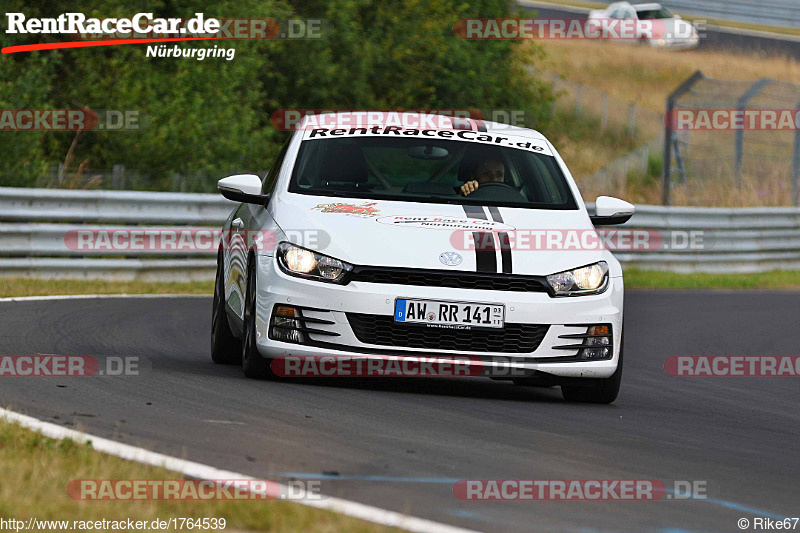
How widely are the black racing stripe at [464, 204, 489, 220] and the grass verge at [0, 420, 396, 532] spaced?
3.45 metres

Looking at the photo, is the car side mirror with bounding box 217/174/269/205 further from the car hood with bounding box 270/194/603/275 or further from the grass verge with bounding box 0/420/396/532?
the grass verge with bounding box 0/420/396/532

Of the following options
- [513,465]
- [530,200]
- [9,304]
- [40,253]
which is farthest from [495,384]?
[40,253]

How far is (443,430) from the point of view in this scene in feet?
21.4

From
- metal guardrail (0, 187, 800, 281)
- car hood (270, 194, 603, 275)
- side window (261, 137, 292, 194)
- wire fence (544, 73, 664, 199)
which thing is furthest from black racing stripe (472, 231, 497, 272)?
wire fence (544, 73, 664, 199)

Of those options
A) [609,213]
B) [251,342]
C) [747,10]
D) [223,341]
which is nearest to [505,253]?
[609,213]

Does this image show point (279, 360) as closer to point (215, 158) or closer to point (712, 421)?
point (712, 421)

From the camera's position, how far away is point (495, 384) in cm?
910

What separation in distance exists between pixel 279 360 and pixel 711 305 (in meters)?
10.0

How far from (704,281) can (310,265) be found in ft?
45.7

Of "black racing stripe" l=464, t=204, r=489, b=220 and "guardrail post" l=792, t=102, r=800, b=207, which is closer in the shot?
"black racing stripe" l=464, t=204, r=489, b=220

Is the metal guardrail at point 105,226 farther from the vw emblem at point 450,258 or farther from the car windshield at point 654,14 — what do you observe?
the car windshield at point 654,14

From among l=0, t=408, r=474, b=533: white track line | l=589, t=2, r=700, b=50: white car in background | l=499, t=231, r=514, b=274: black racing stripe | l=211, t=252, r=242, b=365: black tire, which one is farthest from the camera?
l=589, t=2, r=700, b=50: white car in background

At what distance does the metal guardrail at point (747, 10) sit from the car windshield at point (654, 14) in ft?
3.89

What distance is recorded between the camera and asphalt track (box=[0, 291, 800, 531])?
507 centimetres
